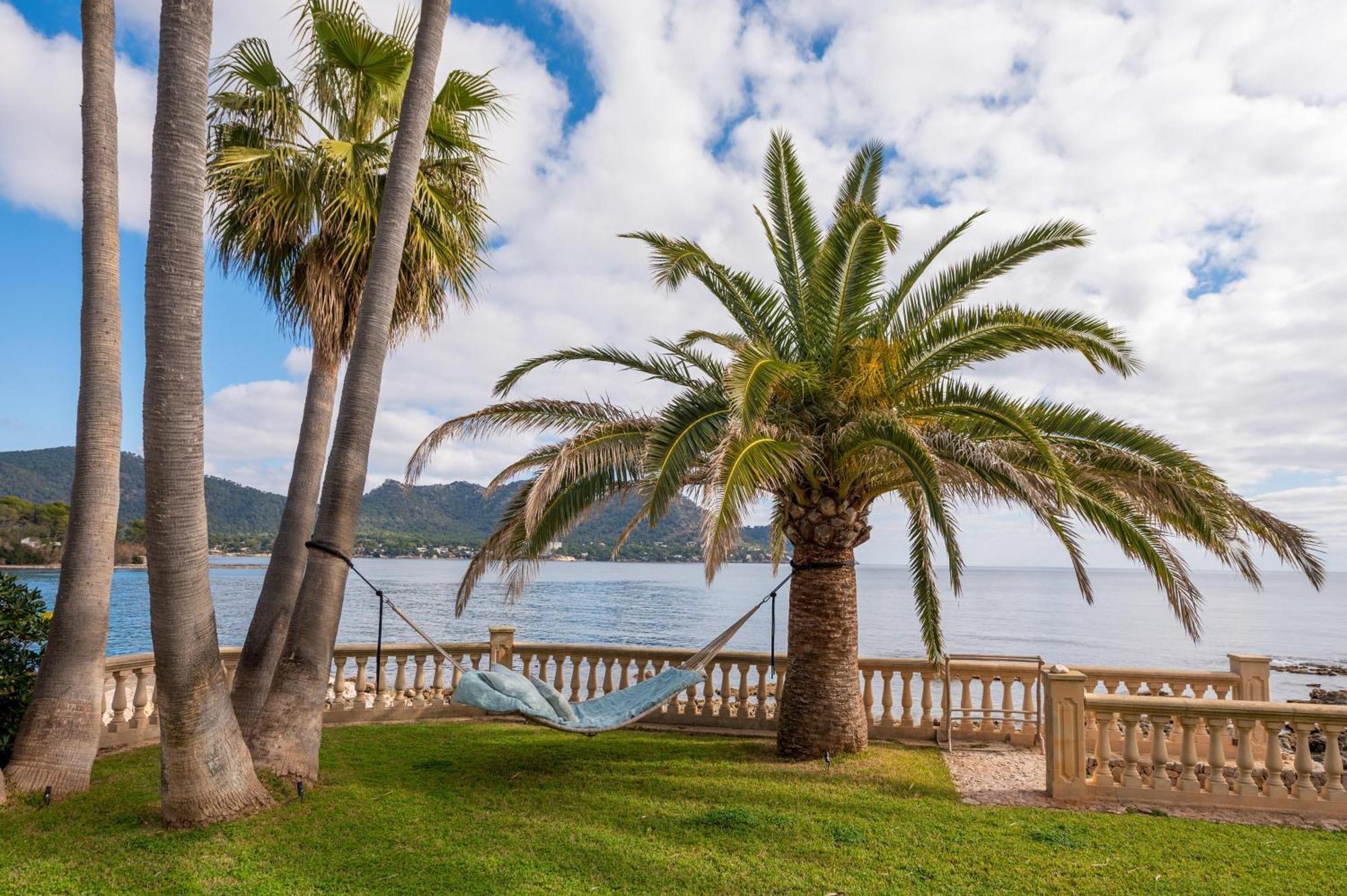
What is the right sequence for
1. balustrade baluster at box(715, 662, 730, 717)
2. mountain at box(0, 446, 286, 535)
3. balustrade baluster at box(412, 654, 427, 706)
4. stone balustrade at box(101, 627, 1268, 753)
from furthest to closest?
1. mountain at box(0, 446, 286, 535)
2. balustrade baluster at box(412, 654, 427, 706)
3. balustrade baluster at box(715, 662, 730, 717)
4. stone balustrade at box(101, 627, 1268, 753)

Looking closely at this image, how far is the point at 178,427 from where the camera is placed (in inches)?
171

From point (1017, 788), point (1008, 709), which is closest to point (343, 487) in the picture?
point (1017, 788)

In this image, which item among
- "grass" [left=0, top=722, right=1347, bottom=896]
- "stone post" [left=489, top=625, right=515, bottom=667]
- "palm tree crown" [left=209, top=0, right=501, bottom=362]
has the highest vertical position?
"palm tree crown" [left=209, top=0, right=501, bottom=362]

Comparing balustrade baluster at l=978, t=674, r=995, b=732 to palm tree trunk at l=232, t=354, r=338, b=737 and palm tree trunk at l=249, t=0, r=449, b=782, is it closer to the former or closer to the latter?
palm tree trunk at l=249, t=0, r=449, b=782

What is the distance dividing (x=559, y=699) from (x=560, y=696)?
5.8 inches

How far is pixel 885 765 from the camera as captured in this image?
6238 mm

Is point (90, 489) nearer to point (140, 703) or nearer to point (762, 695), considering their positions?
point (140, 703)

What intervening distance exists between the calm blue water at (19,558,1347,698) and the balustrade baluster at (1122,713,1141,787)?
22.3 ft

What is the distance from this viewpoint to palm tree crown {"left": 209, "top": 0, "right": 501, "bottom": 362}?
6.34m

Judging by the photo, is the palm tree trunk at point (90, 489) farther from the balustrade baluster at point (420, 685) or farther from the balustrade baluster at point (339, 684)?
the balustrade baluster at point (420, 685)

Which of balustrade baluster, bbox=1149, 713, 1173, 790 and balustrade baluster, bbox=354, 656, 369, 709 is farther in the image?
balustrade baluster, bbox=354, 656, 369, 709

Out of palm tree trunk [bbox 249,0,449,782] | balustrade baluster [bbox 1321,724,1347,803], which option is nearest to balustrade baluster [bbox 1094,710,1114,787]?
balustrade baluster [bbox 1321,724,1347,803]

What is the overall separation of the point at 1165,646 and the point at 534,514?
36489 mm

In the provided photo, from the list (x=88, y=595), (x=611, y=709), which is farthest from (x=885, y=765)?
(x=88, y=595)
